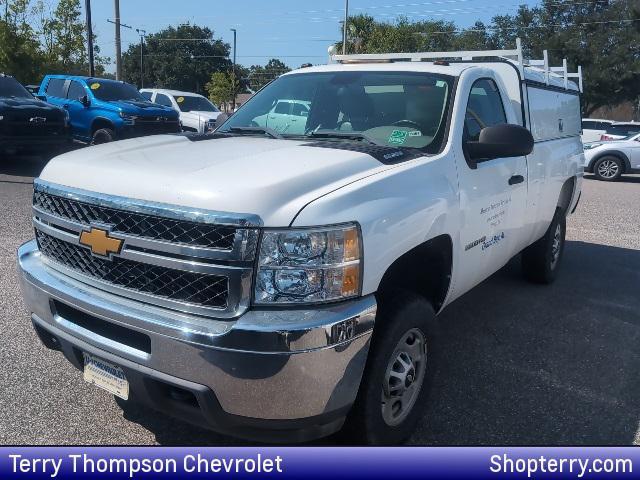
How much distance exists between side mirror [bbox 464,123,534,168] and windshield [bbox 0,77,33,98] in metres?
11.2

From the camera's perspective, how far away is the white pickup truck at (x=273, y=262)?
7.72 feet

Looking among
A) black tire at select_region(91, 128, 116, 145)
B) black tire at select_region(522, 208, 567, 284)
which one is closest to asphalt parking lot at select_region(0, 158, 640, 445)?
black tire at select_region(522, 208, 567, 284)

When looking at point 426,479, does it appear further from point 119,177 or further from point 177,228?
point 119,177

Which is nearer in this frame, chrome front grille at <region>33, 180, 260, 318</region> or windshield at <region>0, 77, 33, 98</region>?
chrome front grille at <region>33, 180, 260, 318</region>

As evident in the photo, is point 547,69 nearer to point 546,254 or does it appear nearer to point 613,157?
point 546,254

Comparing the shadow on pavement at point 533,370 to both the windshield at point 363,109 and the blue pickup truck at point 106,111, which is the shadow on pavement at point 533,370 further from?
the blue pickup truck at point 106,111

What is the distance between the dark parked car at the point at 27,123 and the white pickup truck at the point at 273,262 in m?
8.92

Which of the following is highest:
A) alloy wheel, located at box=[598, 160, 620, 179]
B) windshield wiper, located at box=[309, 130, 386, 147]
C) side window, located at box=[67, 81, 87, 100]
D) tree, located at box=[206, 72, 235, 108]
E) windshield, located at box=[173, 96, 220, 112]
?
tree, located at box=[206, 72, 235, 108]

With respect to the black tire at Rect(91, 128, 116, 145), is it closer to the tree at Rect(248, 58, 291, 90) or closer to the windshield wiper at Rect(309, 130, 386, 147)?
the windshield wiper at Rect(309, 130, 386, 147)

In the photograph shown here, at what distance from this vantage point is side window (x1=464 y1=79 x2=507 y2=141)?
150 inches

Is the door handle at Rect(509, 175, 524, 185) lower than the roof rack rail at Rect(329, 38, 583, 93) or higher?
lower

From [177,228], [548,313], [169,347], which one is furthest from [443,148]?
[548,313]

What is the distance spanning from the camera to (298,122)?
12.9ft

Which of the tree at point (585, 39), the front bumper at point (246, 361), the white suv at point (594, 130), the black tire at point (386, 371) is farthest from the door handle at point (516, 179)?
the tree at point (585, 39)
